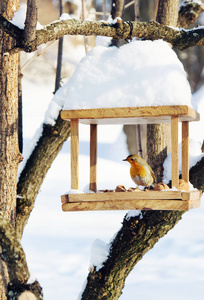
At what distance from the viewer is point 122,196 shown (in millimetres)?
2539

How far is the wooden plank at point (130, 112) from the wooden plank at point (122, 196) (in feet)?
1.31

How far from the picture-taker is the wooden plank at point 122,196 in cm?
250

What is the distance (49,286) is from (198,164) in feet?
11.5

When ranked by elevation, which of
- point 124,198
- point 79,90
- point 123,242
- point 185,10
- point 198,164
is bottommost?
point 123,242

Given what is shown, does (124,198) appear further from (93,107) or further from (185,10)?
(185,10)

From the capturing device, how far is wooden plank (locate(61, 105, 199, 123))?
2547mm

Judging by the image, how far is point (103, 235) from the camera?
6.84 meters

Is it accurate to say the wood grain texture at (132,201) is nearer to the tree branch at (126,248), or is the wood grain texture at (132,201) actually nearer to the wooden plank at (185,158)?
the wooden plank at (185,158)

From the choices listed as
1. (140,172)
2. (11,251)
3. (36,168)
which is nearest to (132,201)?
(140,172)

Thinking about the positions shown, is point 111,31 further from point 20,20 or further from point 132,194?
point 132,194

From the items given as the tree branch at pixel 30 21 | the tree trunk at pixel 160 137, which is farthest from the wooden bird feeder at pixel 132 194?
the tree trunk at pixel 160 137

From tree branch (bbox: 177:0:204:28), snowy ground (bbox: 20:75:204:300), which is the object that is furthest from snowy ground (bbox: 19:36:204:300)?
tree branch (bbox: 177:0:204:28)

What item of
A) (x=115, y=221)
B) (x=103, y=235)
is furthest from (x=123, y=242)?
(x=115, y=221)

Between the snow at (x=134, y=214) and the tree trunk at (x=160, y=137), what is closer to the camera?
the snow at (x=134, y=214)
